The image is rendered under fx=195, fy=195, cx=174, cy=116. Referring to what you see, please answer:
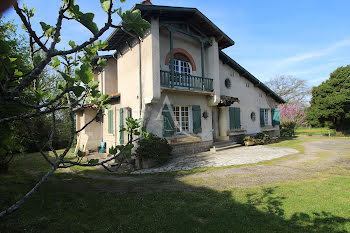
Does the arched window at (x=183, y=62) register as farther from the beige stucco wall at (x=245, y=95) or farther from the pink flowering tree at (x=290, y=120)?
the pink flowering tree at (x=290, y=120)

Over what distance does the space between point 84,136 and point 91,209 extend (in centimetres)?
1037

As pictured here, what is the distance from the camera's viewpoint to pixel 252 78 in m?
15.9

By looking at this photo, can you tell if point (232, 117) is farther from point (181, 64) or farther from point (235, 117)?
point (181, 64)

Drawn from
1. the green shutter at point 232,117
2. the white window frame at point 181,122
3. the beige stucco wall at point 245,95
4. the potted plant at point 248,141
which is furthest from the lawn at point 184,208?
the beige stucco wall at point 245,95

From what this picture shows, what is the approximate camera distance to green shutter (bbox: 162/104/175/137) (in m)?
9.98

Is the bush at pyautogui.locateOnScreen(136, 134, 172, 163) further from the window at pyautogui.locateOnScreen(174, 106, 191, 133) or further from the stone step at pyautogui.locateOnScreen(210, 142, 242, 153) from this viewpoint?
the stone step at pyautogui.locateOnScreen(210, 142, 242, 153)

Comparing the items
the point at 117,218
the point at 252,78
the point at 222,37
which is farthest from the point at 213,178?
the point at 252,78

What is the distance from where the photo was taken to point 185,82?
35.1 feet

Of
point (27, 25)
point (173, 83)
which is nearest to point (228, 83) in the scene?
point (173, 83)

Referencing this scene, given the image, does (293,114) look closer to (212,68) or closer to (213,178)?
(212,68)

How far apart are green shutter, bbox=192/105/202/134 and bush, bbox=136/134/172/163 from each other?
2.64 metres

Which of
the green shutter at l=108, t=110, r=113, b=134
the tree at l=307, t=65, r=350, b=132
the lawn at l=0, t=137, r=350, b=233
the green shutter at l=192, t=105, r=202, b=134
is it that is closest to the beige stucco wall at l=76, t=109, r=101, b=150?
the green shutter at l=108, t=110, r=113, b=134

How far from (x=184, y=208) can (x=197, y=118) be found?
7.42 metres

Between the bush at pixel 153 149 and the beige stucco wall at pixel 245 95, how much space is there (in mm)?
6570
